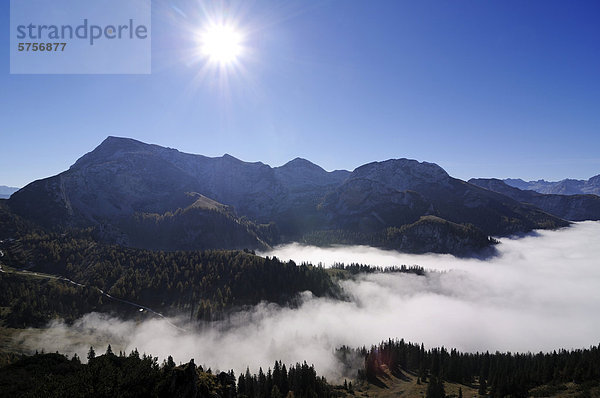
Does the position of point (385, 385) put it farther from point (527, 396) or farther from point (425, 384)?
point (527, 396)

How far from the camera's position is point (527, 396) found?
11756cm

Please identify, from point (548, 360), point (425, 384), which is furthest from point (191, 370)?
point (548, 360)

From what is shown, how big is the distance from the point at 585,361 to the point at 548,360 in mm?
24383

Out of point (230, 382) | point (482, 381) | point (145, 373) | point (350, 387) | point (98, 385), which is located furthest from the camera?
point (350, 387)

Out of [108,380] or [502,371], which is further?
[502,371]

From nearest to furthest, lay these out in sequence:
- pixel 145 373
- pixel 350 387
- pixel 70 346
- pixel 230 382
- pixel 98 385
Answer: pixel 98 385 → pixel 145 373 → pixel 230 382 → pixel 350 387 → pixel 70 346

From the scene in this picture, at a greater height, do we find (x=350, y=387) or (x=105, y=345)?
(x=105, y=345)

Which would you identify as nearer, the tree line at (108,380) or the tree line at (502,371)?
the tree line at (108,380)

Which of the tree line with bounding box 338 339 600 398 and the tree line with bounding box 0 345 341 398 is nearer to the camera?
the tree line with bounding box 0 345 341 398

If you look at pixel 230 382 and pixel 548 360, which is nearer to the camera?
pixel 230 382

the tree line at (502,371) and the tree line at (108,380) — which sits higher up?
the tree line at (108,380)

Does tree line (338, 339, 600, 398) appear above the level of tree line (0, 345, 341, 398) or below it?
below

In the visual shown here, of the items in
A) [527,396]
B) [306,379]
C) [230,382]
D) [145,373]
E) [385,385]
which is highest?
[145,373]

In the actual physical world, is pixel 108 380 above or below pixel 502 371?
above
